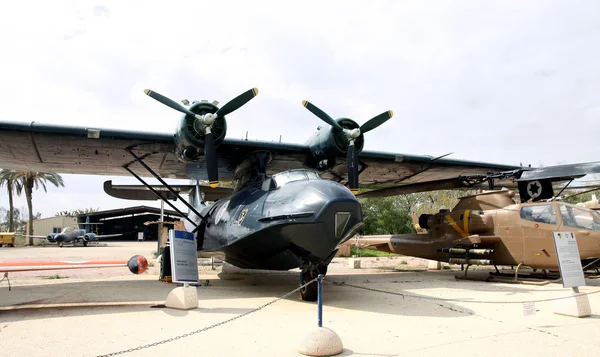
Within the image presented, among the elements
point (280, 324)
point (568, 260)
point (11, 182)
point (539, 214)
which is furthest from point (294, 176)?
point (11, 182)

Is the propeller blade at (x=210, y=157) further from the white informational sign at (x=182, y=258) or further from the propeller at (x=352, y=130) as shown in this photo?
the propeller at (x=352, y=130)

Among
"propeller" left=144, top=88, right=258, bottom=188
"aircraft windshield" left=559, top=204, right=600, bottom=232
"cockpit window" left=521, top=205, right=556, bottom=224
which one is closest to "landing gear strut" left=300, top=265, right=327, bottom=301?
"propeller" left=144, top=88, right=258, bottom=188

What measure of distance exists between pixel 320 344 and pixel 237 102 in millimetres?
6849

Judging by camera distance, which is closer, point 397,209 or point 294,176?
point 294,176

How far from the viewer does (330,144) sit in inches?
438

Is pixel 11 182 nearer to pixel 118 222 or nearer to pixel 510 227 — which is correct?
pixel 118 222

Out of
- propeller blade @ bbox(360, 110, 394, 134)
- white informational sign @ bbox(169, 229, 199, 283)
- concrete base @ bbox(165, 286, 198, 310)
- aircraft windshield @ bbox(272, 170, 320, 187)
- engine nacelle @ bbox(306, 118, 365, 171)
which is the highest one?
propeller blade @ bbox(360, 110, 394, 134)

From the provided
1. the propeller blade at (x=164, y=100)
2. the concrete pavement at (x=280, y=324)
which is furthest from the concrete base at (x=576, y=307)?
the propeller blade at (x=164, y=100)

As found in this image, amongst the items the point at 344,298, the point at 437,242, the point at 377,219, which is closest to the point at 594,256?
the point at 437,242

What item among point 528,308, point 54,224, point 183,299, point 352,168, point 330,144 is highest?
point 54,224

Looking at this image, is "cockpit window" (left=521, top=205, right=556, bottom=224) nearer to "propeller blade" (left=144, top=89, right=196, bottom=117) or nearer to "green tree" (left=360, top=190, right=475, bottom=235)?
"propeller blade" (left=144, top=89, right=196, bottom=117)

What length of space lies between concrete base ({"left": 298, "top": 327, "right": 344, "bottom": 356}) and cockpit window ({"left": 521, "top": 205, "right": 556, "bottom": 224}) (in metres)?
9.07

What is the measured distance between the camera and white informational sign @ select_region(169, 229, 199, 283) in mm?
6988

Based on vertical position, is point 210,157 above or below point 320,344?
above
